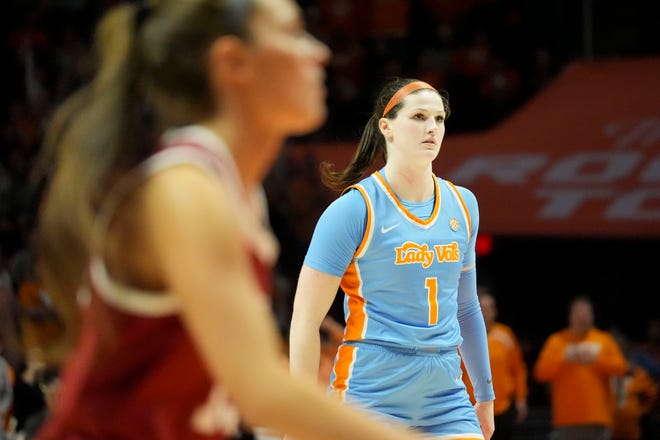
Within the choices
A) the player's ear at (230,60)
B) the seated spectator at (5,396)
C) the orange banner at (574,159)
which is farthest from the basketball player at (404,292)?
the orange banner at (574,159)

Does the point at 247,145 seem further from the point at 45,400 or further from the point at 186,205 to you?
the point at 45,400

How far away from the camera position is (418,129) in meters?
4.66

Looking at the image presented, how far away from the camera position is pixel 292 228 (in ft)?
41.1

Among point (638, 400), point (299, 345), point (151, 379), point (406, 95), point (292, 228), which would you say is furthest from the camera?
point (292, 228)

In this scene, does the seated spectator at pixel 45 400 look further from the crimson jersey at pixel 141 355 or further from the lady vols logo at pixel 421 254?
the crimson jersey at pixel 141 355

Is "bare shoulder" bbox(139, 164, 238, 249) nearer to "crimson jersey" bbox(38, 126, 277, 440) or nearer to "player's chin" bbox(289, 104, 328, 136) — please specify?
"crimson jersey" bbox(38, 126, 277, 440)

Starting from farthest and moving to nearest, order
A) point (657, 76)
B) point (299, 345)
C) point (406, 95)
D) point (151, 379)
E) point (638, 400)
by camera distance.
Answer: point (657, 76) → point (638, 400) → point (406, 95) → point (299, 345) → point (151, 379)

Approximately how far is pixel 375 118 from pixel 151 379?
3.17m

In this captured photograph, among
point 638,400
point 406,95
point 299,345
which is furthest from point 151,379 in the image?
point 638,400

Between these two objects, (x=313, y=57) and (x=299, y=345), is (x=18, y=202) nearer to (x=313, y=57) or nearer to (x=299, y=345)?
(x=299, y=345)

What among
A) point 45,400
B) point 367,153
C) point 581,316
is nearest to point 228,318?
point 367,153

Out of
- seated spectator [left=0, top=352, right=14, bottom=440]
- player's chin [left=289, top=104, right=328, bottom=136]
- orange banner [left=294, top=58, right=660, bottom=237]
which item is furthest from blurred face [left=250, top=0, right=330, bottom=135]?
orange banner [left=294, top=58, right=660, bottom=237]

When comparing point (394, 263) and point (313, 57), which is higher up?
point (313, 57)

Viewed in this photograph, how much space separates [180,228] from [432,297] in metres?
2.73
